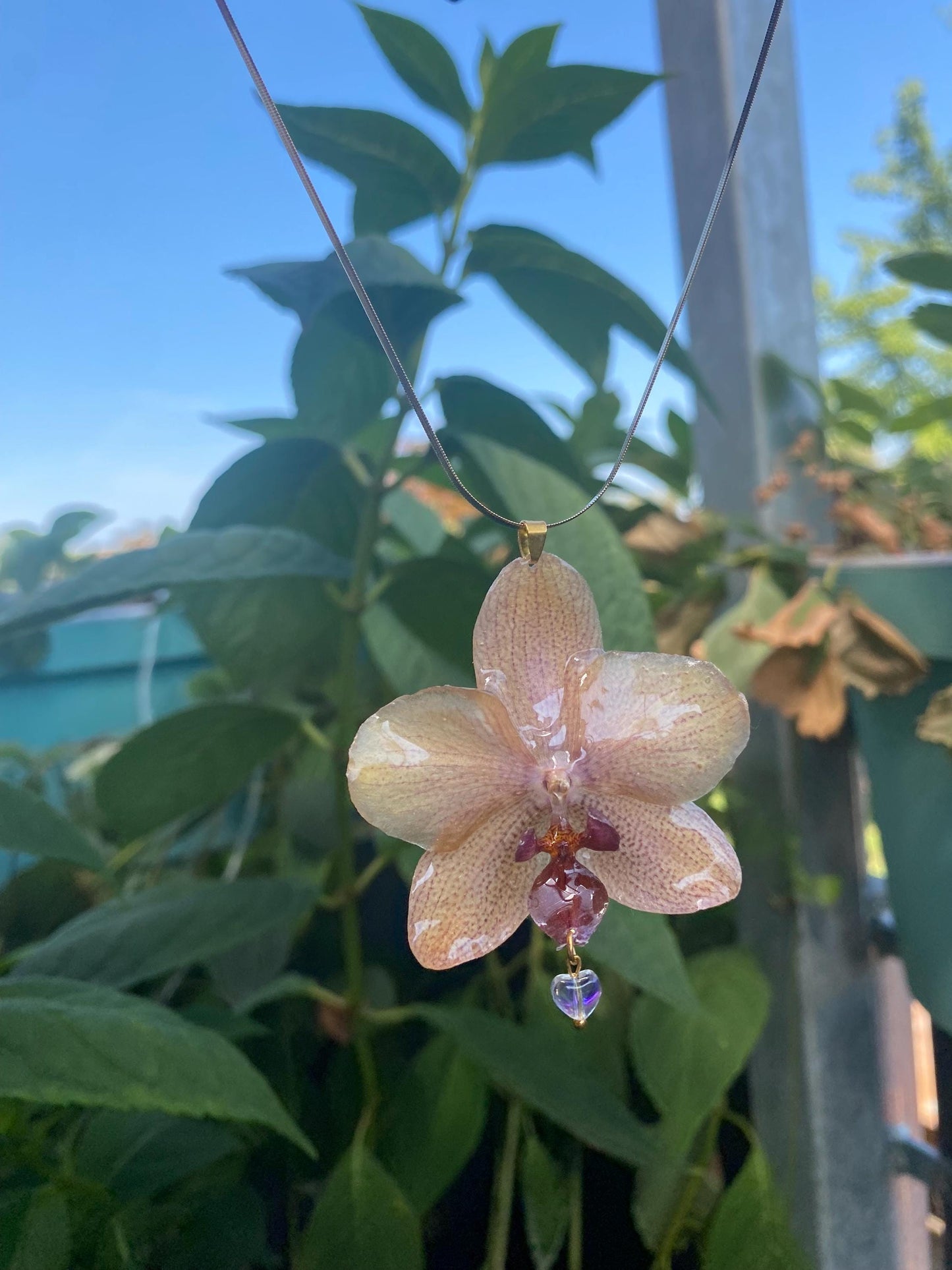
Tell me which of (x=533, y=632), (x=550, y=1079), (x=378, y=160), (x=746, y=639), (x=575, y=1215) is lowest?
(x=575, y=1215)

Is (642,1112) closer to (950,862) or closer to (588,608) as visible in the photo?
(950,862)

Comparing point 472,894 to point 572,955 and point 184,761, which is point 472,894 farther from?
point 184,761

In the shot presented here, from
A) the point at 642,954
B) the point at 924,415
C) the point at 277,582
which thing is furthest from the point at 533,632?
the point at 924,415

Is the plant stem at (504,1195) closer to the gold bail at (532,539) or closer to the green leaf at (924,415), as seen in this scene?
the gold bail at (532,539)

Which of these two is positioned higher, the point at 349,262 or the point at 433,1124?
the point at 349,262

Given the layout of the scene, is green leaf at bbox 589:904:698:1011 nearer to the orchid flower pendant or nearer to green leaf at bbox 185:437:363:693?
the orchid flower pendant

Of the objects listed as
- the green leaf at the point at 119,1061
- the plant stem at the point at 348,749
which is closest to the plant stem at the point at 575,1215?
the plant stem at the point at 348,749

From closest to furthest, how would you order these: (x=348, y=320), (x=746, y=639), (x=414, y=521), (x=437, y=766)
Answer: (x=437, y=766) → (x=348, y=320) → (x=746, y=639) → (x=414, y=521)

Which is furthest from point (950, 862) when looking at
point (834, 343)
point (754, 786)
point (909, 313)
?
point (834, 343)
